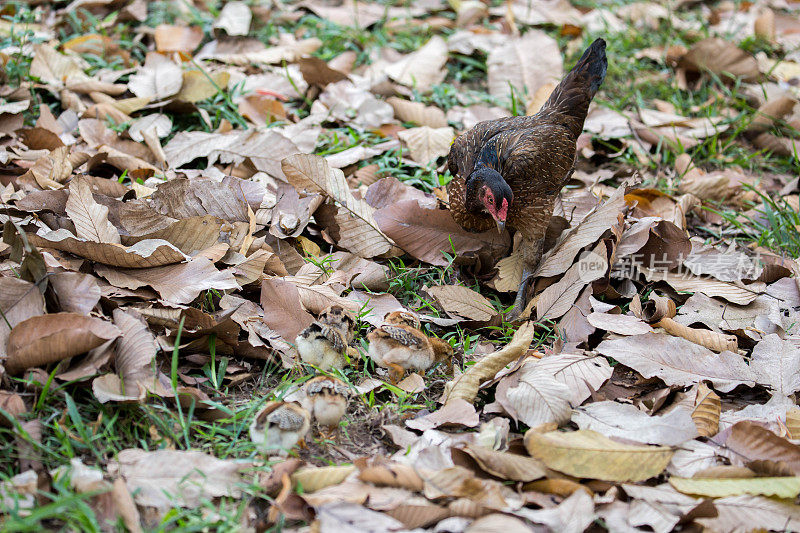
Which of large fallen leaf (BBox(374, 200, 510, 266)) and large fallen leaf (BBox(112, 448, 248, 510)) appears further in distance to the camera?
large fallen leaf (BBox(374, 200, 510, 266))

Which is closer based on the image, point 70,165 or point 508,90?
point 70,165

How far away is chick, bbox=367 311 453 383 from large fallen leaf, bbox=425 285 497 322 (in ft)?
1.29

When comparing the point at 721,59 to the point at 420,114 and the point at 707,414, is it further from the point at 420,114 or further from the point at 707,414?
the point at 707,414

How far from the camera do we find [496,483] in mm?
2258

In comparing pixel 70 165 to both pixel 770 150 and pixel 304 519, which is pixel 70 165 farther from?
pixel 770 150

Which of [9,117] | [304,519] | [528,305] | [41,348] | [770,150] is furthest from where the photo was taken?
[770,150]

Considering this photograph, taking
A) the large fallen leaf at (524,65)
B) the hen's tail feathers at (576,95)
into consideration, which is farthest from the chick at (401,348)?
the large fallen leaf at (524,65)

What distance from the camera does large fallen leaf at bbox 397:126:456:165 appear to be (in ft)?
14.5

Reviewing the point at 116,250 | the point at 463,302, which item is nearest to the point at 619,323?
the point at 463,302

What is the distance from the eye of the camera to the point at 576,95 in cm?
393

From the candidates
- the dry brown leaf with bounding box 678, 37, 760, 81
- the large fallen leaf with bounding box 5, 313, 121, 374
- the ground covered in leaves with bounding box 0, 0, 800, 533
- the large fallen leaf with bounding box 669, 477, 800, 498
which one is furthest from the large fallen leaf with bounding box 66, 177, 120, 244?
the dry brown leaf with bounding box 678, 37, 760, 81

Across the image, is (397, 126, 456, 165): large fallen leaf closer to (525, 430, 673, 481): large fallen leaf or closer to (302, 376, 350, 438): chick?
(302, 376, 350, 438): chick

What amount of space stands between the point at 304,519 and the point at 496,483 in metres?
0.62

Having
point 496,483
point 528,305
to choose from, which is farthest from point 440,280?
point 496,483
